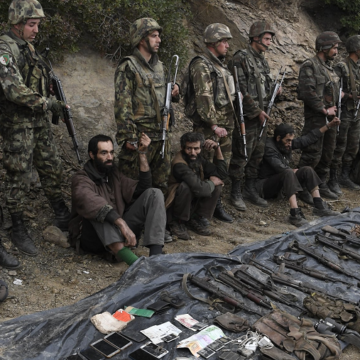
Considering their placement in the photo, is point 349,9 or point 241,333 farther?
point 349,9

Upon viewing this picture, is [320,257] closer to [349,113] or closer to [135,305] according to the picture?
[135,305]

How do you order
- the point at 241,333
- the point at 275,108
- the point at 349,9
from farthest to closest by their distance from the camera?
the point at 349,9, the point at 275,108, the point at 241,333

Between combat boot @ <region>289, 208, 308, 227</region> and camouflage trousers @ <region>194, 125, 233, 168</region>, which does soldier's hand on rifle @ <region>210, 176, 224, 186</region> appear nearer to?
A: camouflage trousers @ <region>194, 125, 233, 168</region>

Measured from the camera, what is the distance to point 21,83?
5004 millimetres

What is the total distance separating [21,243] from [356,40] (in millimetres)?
6700

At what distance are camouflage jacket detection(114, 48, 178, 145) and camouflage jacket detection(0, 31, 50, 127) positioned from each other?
84 centimetres

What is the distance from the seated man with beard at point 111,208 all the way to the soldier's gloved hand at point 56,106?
1.94ft

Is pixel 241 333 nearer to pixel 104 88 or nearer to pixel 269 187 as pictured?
pixel 269 187

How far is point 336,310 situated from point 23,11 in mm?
4136

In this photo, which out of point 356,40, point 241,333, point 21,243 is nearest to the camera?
point 241,333

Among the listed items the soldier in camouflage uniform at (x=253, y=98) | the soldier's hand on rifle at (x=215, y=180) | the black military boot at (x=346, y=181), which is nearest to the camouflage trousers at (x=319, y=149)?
the black military boot at (x=346, y=181)

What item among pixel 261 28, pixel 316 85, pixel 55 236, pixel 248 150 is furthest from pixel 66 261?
pixel 316 85

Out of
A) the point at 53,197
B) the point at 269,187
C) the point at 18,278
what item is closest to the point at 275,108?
the point at 269,187

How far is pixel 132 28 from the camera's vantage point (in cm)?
593
